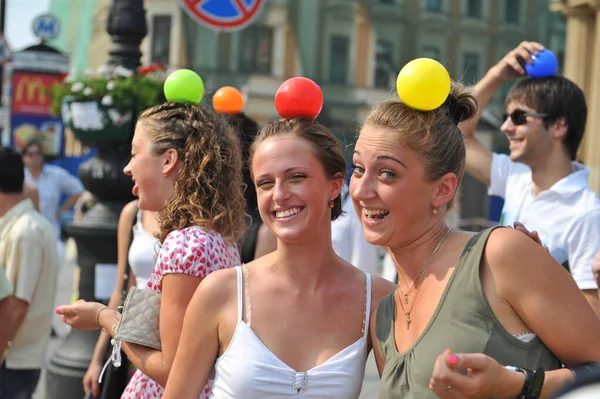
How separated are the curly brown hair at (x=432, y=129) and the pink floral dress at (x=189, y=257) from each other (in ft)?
2.74

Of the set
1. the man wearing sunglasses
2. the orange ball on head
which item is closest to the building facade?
the orange ball on head

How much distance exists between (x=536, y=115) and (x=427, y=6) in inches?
1421

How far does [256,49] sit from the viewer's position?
1553 inches

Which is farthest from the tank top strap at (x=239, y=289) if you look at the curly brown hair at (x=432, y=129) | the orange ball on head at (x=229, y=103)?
the orange ball on head at (x=229, y=103)

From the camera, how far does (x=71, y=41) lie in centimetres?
7200

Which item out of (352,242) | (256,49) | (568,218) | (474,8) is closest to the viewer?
(568,218)

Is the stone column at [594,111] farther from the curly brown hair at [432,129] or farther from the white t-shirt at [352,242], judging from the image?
the curly brown hair at [432,129]

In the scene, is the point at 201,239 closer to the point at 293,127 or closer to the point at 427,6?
the point at 293,127

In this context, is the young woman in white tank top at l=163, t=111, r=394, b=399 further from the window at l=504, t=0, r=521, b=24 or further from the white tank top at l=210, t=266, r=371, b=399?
the window at l=504, t=0, r=521, b=24

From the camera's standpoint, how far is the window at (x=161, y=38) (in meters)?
39.1

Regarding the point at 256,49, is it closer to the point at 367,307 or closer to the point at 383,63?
the point at 383,63

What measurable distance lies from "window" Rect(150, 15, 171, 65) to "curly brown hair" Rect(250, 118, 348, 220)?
36856 millimetres

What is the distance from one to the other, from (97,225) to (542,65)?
3566 millimetres

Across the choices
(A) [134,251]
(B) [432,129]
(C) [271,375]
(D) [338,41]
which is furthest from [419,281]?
(D) [338,41]
